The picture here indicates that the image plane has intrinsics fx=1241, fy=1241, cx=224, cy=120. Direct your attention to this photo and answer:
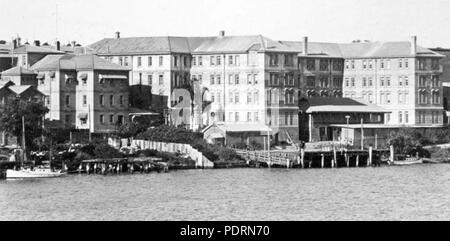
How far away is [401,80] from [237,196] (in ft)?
202

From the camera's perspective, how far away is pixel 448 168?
109 metres

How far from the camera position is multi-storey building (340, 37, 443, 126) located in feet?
451

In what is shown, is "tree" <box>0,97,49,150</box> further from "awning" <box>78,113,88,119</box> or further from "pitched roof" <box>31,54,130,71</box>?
"pitched roof" <box>31,54,130,71</box>

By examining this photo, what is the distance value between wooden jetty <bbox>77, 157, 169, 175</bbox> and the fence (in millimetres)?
4069

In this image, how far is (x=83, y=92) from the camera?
118 meters

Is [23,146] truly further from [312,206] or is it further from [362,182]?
[312,206]

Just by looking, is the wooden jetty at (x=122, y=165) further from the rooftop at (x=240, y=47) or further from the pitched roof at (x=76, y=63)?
the rooftop at (x=240, y=47)

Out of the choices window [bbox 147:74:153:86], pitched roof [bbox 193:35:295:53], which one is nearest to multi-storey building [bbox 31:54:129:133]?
window [bbox 147:74:153:86]

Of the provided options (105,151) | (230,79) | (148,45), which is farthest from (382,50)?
(105,151)

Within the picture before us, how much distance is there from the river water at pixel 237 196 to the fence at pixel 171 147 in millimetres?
3514

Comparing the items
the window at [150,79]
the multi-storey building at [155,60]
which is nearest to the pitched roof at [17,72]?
the multi-storey building at [155,60]

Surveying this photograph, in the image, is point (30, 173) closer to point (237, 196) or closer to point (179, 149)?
point (179, 149)

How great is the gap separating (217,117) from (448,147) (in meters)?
23.7
